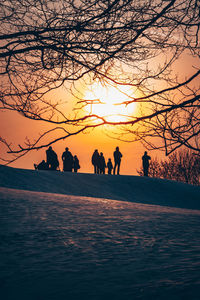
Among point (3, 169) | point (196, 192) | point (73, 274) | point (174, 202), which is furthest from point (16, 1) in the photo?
point (196, 192)

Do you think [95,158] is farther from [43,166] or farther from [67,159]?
[43,166]

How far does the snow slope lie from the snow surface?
31.5ft

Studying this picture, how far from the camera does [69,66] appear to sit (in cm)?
625

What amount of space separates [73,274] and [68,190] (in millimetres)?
12750

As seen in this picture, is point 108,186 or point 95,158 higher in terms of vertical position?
point 95,158

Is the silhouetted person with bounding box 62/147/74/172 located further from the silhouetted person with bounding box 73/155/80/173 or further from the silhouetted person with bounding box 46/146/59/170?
the silhouetted person with bounding box 73/155/80/173

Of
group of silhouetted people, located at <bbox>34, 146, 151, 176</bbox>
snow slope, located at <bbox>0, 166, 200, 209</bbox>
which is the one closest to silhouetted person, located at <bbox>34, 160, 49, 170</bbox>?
group of silhouetted people, located at <bbox>34, 146, 151, 176</bbox>

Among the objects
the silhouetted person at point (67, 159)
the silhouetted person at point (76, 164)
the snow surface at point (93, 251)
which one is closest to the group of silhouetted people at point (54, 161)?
the silhouetted person at point (67, 159)

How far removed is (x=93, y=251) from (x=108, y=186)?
47.7ft

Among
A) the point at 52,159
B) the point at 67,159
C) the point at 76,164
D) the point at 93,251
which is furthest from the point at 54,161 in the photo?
the point at 93,251

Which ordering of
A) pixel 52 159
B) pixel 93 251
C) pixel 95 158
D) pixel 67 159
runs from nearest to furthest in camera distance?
pixel 93 251 < pixel 52 159 < pixel 67 159 < pixel 95 158

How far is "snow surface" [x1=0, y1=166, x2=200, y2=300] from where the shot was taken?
178 centimetres

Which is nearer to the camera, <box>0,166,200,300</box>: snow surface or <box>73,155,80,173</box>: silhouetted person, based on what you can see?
<box>0,166,200,300</box>: snow surface

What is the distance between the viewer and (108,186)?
1697 centimetres
